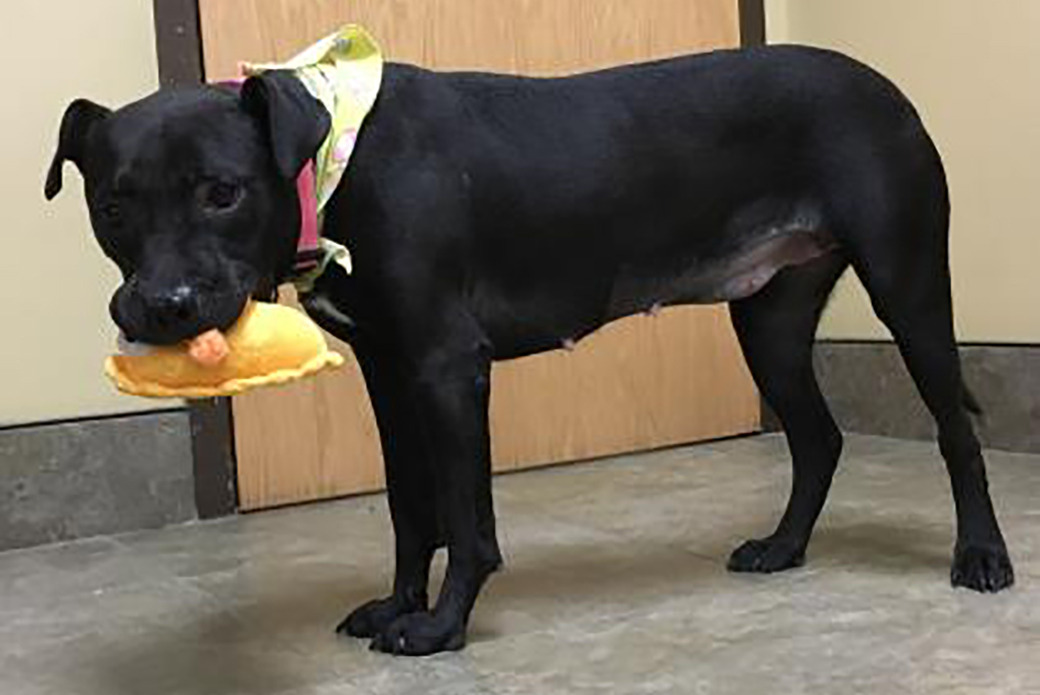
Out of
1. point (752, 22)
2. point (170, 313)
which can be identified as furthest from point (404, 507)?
point (752, 22)

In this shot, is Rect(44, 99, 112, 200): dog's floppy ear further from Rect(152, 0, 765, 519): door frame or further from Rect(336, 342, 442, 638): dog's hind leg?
Rect(152, 0, 765, 519): door frame

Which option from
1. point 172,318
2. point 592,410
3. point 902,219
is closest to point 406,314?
point 172,318

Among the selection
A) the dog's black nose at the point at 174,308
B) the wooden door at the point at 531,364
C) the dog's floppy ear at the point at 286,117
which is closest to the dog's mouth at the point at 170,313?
the dog's black nose at the point at 174,308

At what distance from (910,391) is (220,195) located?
5.75 ft

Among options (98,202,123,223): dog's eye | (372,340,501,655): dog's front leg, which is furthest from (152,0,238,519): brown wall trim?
(98,202,123,223): dog's eye

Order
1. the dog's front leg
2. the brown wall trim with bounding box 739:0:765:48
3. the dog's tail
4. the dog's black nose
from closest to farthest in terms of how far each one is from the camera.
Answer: the dog's black nose < the dog's front leg < the dog's tail < the brown wall trim with bounding box 739:0:765:48

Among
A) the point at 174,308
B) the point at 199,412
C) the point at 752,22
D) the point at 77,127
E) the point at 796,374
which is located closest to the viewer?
the point at 174,308

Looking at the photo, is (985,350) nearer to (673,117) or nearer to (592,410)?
(592,410)

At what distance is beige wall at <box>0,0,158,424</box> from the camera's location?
2.35 metres

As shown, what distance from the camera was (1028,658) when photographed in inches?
58.1

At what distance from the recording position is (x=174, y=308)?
134cm

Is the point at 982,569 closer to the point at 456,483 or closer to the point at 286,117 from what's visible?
the point at 456,483

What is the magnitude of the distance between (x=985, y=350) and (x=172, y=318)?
1735 mm

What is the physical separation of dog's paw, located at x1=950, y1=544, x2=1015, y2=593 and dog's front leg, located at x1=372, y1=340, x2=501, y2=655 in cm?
58
